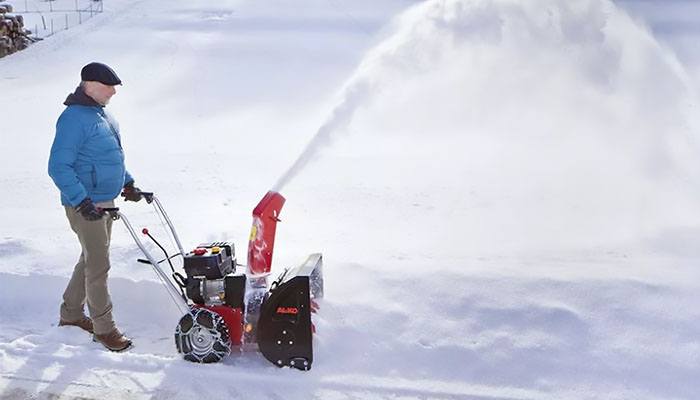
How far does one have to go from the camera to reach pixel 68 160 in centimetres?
395

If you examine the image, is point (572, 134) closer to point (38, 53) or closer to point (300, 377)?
point (300, 377)

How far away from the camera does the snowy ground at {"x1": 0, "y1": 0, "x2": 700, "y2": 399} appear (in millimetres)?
4020

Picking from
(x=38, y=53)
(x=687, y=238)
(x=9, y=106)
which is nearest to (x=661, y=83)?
(x=687, y=238)

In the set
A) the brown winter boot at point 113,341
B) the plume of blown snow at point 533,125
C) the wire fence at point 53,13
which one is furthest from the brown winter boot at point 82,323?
the wire fence at point 53,13

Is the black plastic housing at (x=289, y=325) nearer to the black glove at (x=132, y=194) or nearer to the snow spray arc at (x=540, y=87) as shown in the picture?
the snow spray arc at (x=540, y=87)

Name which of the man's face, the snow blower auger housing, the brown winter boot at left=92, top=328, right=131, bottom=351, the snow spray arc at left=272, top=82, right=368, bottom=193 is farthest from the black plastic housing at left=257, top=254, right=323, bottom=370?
the man's face

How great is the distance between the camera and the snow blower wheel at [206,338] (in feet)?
13.5

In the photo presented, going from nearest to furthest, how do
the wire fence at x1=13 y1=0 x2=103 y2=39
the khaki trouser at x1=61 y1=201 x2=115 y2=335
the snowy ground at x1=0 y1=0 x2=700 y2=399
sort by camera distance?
the snowy ground at x1=0 y1=0 x2=700 y2=399 → the khaki trouser at x1=61 y1=201 x2=115 y2=335 → the wire fence at x1=13 y1=0 x2=103 y2=39

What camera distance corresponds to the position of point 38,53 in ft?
60.6

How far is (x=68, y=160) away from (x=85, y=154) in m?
0.15

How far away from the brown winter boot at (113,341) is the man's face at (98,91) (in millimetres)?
1503

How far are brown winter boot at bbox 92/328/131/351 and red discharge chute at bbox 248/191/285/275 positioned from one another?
38.9 inches

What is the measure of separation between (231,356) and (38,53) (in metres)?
17.0

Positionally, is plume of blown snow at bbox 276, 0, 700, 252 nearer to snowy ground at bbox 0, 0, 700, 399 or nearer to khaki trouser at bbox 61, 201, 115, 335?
snowy ground at bbox 0, 0, 700, 399
